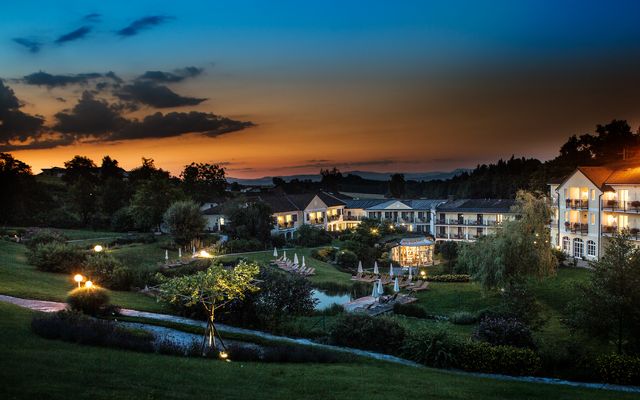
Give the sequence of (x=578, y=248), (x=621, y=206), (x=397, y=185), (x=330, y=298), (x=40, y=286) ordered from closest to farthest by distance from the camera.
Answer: (x=40, y=286), (x=330, y=298), (x=621, y=206), (x=578, y=248), (x=397, y=185)

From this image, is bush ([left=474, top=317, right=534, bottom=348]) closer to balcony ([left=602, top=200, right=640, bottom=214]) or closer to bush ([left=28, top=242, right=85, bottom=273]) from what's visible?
bush ([left=28, top=242, right=85, bottom=273])

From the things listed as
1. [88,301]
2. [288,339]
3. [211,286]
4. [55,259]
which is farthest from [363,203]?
[211,286]

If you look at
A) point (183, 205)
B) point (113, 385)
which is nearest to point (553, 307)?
point (113, 385)

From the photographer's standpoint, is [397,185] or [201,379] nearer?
[201,379]

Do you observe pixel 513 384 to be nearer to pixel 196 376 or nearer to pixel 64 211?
pixel 196 376

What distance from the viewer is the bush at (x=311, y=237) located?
5556 centimetres

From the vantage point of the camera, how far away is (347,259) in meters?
46.6

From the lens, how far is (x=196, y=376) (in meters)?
12.3

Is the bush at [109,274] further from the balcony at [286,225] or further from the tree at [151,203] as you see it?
the balcony at [286,225]

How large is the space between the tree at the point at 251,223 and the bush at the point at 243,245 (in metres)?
1.45

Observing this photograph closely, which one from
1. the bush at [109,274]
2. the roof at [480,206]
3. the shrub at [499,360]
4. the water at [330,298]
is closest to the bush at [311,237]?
the roof at [480,206]

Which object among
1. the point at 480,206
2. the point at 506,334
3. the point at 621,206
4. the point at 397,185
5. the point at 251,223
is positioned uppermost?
the point at 397,185

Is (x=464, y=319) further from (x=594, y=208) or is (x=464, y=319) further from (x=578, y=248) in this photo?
(x=578, y=248)

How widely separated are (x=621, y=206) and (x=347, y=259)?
23000 mm
